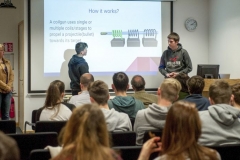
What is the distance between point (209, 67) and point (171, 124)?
15.7 ft

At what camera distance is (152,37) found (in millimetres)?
7383

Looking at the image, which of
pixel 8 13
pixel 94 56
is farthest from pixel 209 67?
pixel 8 13

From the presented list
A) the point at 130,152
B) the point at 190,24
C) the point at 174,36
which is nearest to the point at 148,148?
the point at 130,152

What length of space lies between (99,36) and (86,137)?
5.57m

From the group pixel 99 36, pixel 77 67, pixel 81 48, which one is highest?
pixel 99 36

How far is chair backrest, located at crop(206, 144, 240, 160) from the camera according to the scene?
2.38 m

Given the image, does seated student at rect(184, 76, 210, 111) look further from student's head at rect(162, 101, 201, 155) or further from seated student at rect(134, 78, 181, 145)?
student's head at rect(162, 101, 201, 155)

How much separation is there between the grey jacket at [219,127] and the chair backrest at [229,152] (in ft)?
1.31

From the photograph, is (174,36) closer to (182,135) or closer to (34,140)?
(34,140)

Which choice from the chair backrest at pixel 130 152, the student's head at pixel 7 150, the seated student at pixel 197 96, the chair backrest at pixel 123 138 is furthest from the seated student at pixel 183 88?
the student's head at pixel 7 150

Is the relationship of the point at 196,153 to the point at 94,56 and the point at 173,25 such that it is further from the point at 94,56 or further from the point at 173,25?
the point at 173,25

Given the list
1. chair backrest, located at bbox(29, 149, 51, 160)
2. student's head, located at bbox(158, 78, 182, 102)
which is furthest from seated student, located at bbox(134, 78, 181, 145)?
chair backrest, located at bbox(29, 149, 51, 160)

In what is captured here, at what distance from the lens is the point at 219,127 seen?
2838 mm

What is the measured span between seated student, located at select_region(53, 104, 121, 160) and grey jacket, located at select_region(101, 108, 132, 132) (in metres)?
1.39
